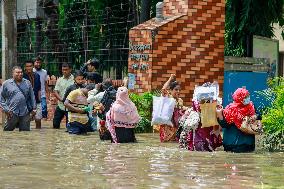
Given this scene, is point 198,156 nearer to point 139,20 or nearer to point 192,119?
point 192,119

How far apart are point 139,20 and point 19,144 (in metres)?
7.35

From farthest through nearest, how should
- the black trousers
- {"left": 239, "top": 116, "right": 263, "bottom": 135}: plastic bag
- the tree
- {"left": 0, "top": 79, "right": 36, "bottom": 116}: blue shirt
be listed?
the tree
the black trousers
{"left": 0, "top": 79, "right": 36, "bottom": 116}: blue shirt
{"left": 239, "top": 116, "right": 263, "bottom": 135}: plastic bag

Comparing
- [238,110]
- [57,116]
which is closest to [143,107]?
[57,116]

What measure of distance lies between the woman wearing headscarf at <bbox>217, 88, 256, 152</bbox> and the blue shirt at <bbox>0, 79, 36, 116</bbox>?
7.01m

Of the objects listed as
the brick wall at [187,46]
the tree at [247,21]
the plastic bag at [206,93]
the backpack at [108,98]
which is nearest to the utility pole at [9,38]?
the brick wall at [187,46]

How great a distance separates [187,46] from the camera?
793 inches

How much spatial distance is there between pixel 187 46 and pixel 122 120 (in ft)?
12.1

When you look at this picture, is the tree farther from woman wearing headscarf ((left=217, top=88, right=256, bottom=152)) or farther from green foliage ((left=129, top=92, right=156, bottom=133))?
woman wearing headscarf ((left=217, top=88, right=256, bottom=152))

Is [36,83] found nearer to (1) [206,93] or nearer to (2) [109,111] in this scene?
(2) [109,111]

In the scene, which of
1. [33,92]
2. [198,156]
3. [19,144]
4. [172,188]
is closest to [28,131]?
[33,92]

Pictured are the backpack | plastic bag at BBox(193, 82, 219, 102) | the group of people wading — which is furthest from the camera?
the backpack

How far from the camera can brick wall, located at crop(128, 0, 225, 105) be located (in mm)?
19828

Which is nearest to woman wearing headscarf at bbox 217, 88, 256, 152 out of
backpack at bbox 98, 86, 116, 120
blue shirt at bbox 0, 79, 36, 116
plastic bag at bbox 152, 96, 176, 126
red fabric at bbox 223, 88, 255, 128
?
red fabric at bbox 223, 88, 255, 128

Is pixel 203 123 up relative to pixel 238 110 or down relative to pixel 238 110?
down
